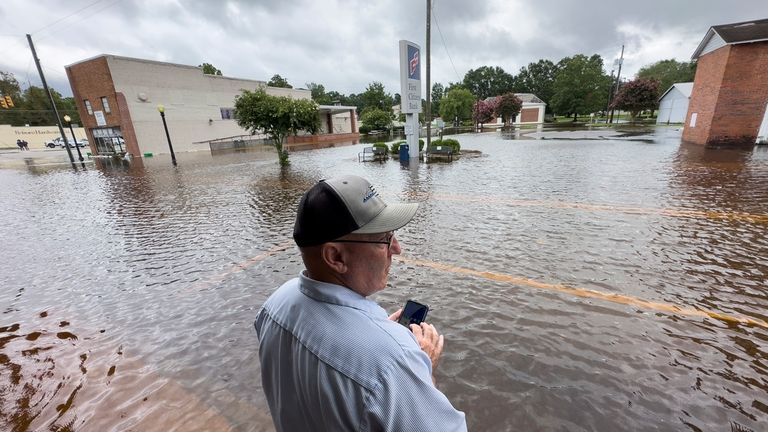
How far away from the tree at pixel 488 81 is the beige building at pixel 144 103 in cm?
7449

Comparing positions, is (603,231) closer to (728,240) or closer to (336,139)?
(728,240)

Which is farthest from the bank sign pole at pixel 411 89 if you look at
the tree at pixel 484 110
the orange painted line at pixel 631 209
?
the tree at pixel 484 110

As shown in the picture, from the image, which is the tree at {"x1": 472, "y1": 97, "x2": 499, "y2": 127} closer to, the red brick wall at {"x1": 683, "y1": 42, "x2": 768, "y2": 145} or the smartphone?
the red brick wall at {"x1": 683, "y1": 42, "x2": 768, "y2": 145}

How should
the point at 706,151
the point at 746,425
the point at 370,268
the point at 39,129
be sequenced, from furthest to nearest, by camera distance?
Answer: the point at 39,129
the point at 706,151
the point at 746,425
the point at 370,268

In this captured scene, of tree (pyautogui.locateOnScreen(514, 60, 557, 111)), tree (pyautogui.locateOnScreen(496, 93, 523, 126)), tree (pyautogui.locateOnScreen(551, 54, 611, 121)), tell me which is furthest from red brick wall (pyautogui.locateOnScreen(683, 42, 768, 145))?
tree (pyautogui.locateOnScreen(514, 60, 557, 111))

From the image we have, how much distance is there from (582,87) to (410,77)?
163 feet

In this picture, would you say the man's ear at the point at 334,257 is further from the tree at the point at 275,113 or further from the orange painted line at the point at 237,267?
the tree at the point at 275,113

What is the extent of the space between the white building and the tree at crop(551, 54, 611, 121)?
27.5 feet

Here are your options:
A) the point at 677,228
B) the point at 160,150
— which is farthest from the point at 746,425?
the point at 160,150

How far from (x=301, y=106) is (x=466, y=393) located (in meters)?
17.2

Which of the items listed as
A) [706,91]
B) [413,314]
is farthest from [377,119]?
[413,314]

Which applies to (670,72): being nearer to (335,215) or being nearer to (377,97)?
(377,97)

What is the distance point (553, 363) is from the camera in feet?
10.6

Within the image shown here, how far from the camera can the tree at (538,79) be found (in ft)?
277
